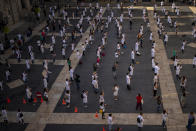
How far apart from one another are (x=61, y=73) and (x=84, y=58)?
3878 mm

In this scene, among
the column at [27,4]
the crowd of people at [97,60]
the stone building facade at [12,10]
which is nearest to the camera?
the crowd of people at [97,60]

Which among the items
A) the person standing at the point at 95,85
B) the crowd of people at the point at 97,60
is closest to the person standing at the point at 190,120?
the crowd of people at the point at 97,60

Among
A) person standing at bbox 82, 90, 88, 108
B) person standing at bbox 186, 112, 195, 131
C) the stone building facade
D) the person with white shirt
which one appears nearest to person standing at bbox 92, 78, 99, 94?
person standing at bbox 82, 90, 88, 108

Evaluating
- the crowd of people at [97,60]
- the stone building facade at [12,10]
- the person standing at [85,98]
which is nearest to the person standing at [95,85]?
the crowd of people at [97,60]

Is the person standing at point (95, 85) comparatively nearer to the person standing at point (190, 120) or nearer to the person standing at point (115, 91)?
the person standing at point (115, 91)

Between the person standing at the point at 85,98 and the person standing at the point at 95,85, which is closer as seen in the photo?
the person standing at the point at 85,98

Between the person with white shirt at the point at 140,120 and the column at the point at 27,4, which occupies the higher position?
the column at the point at 27,4

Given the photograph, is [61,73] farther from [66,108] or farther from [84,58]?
[66,108]

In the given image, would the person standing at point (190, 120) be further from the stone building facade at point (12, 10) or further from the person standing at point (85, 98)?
the stone building facade at point (12, 10)

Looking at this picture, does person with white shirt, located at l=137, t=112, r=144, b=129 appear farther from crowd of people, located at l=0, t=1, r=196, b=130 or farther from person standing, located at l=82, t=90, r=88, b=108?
person standing, located at l=82, t=90, r=88, b=108

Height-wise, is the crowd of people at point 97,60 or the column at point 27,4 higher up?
the column at point 27,4

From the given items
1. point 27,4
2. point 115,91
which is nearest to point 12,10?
point 27,4

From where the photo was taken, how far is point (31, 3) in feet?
156

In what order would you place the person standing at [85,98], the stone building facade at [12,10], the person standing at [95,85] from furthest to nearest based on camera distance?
the stone building facade at [12,10], the person standing at [95,85], the person standing at [85,98]
